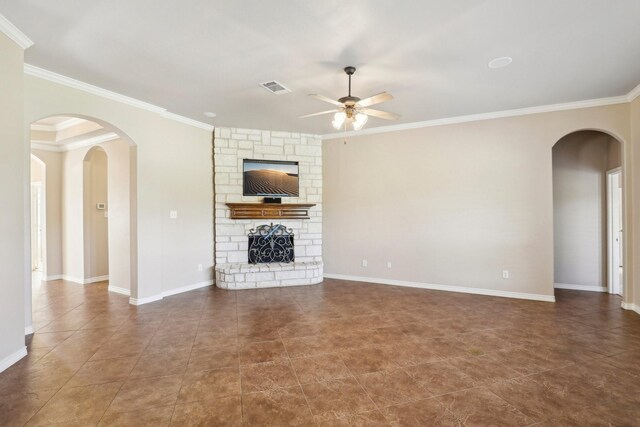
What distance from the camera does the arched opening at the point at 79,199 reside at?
16.8ft

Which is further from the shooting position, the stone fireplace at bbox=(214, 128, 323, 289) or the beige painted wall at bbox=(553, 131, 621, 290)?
the stone fireplace at bbox=(214, 128, 323, 289)

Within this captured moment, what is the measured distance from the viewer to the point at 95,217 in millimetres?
5816

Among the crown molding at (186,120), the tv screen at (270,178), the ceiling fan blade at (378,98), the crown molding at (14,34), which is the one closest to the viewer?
the crown molding at (14,34)

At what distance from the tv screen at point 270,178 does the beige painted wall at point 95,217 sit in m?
2.92

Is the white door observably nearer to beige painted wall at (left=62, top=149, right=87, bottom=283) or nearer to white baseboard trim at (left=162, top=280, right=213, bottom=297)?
white baseboard trim at (left=162, top=280, right=213, bottom=297)

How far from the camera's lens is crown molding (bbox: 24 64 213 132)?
10.4ft

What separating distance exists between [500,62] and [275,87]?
2470 millimetres

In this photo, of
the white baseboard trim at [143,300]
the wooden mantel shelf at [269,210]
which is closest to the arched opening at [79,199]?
the white baseboard trim at [143,300]

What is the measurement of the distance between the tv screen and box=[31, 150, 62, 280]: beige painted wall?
3815 mm

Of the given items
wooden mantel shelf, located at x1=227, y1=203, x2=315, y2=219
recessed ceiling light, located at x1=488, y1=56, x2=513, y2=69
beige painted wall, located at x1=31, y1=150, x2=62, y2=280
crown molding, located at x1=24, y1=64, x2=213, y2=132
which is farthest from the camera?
beige painted wall, located at x1=31, y1=150, x2=62, y2=280

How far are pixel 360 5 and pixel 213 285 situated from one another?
4802 mm

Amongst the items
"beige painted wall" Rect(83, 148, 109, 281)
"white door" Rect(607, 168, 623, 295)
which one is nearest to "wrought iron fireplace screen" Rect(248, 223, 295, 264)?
"beige painted wall" Rect(83, 148, 109, 281)

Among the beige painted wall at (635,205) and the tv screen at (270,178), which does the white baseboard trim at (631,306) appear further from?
the tv screen at (270,178)

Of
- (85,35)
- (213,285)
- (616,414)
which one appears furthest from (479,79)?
(213,285)
